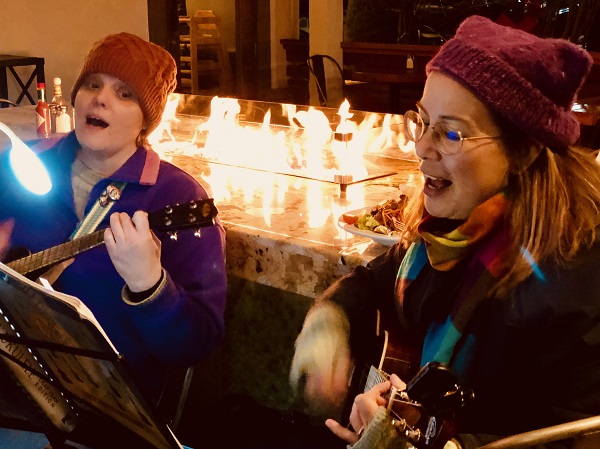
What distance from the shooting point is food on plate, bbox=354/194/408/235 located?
6.36 ft

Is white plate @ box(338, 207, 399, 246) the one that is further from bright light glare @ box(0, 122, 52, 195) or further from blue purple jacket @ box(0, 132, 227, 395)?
bright light glare @ box(0, 122, 52, 195)

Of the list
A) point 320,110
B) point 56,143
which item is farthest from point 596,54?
point 56,143

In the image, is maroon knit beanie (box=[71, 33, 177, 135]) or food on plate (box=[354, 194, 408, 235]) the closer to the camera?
maroon knit beanie (box=[71, 33, 177, 135])

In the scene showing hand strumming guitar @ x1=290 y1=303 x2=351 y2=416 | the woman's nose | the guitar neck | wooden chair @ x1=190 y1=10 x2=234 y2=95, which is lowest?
wooden chair @ x1=190 y1=10 x2=234 y2=95

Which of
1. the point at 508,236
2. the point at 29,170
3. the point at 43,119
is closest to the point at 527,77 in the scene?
the point at 508,236

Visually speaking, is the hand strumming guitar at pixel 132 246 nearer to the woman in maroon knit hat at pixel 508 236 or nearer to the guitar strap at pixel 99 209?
the guitar strap at pixel 99 209

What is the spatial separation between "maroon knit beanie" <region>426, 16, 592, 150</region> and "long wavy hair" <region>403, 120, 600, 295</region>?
0.03 meters

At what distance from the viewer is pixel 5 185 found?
1874 millimetres

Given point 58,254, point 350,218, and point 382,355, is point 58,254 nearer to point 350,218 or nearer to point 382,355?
point 382,355

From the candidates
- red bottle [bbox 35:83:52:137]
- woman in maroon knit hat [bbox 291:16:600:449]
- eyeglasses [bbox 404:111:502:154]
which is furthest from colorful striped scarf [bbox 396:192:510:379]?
red bottle [bbox 35:83:52:137]

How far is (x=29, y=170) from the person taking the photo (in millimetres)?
1745

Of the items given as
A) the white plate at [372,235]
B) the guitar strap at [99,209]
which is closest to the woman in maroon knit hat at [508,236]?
the white plate at [372,235]

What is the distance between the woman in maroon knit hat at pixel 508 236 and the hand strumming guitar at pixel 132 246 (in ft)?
1.66

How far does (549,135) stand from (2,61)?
6.80 meters
